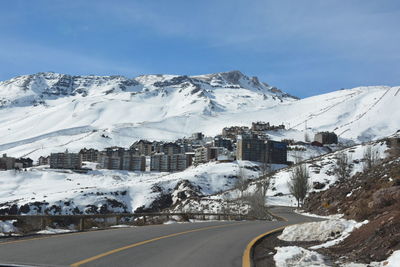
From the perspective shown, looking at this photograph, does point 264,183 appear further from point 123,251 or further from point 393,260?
point 393,260

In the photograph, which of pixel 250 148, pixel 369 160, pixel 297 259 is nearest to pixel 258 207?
pixel 369 160

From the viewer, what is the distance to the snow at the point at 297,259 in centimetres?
924

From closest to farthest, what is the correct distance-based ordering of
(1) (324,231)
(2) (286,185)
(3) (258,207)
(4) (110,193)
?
(1) (324,231)
(3) (258,207)
(2) (286,185)
(4) (110,193)

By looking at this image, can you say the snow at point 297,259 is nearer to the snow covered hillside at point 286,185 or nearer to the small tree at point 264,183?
the small tree at point 264,183

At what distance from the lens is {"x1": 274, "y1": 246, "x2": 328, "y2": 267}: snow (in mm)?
9242

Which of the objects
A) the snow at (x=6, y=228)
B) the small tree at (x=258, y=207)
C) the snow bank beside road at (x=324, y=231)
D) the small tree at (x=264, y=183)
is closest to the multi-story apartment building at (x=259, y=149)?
the small tree at (x=264, y=183)

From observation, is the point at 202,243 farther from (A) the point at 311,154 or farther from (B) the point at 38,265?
(A) the point at 311,154

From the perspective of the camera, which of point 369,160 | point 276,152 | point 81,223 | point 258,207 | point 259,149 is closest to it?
point 81,223

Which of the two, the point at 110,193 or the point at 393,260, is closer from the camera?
the point at 393,260

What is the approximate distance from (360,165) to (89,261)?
315ft

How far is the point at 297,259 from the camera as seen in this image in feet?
32.0

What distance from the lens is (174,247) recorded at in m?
12.5

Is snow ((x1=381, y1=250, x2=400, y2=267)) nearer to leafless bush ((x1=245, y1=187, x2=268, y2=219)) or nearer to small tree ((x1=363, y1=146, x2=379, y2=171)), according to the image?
leafless bush ((x1=245, y1=187, x2=268, y2=219))

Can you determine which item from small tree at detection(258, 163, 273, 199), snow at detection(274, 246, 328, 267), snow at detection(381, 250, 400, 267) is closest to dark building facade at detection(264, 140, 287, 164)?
small tree at detection(258, 163, 273, 199)
